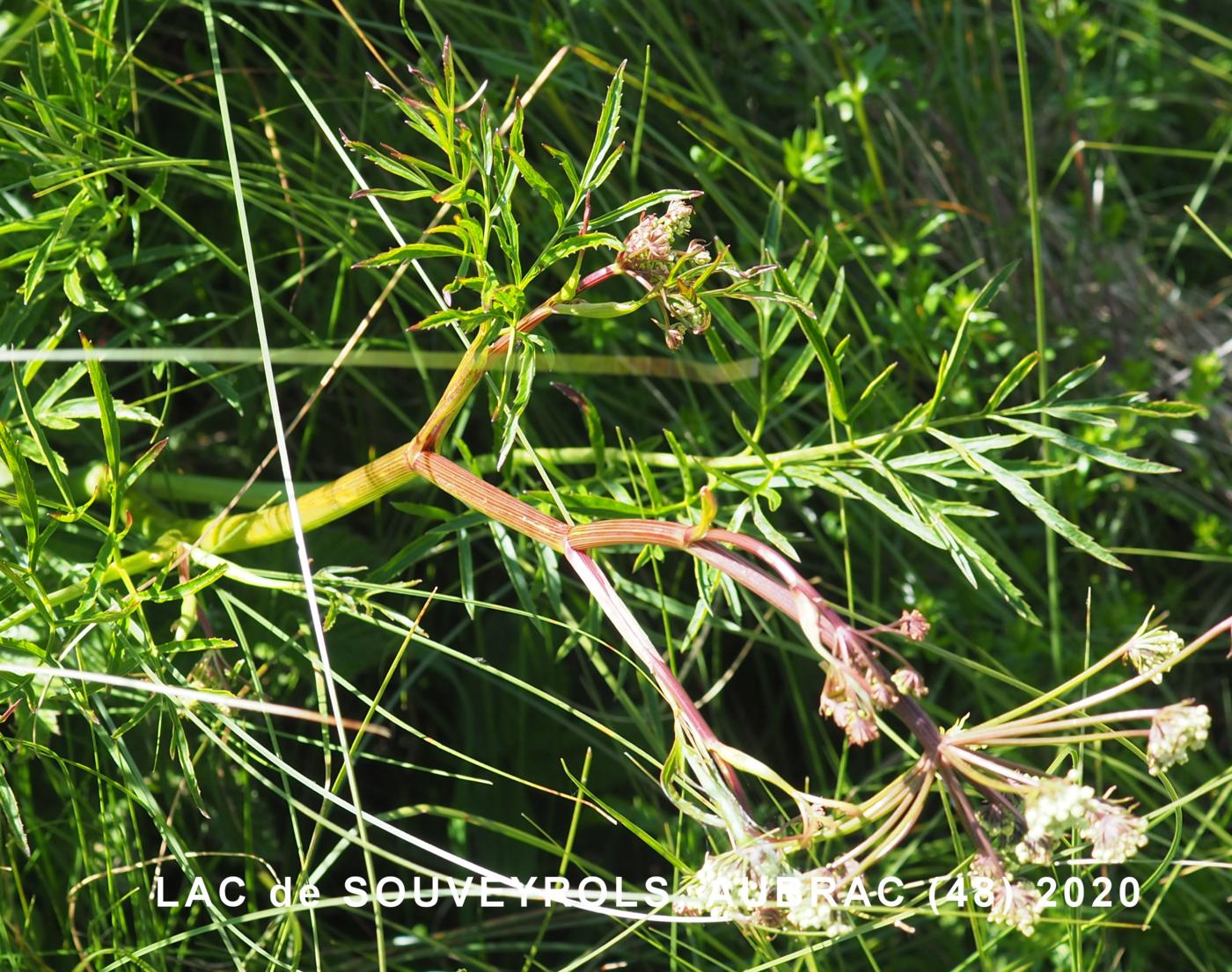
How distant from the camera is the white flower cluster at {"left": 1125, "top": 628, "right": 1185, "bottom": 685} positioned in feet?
2.61

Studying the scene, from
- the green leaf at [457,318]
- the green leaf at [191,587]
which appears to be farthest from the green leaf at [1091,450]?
the green leaf at [191,587]

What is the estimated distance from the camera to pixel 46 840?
130cm

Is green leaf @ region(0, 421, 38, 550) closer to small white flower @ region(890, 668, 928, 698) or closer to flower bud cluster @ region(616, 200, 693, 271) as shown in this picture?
flower bud cluster @ region(616, 200, 693, 271)

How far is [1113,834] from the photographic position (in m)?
0.70

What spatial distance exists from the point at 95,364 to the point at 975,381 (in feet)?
3.92

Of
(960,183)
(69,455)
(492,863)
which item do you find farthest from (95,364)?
(960,183)

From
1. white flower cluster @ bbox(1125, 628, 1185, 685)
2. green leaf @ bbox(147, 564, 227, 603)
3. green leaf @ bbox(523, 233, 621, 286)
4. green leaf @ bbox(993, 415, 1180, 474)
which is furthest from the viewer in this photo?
green leaf @ bbox(993, 415, 1180, 474)

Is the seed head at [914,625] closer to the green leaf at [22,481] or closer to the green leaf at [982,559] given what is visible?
the green leaf at [982,559]

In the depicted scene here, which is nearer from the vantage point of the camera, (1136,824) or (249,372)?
(1136,824)

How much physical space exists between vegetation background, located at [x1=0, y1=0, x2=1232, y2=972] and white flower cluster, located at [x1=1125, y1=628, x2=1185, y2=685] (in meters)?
0.31

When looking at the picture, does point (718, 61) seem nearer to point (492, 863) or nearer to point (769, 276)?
point (769, 276)

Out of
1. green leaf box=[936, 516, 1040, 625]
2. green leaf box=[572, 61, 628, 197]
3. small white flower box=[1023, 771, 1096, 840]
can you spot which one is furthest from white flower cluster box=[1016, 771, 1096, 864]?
green leaf box=[572, 61, 628, 197]

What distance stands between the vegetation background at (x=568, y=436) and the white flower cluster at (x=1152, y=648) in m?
0.31

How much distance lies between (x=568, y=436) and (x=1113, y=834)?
42.4 inches
